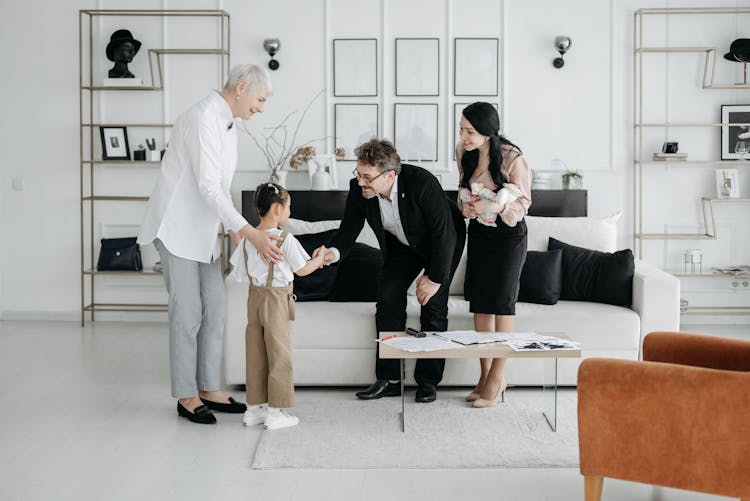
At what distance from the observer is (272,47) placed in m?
6.45

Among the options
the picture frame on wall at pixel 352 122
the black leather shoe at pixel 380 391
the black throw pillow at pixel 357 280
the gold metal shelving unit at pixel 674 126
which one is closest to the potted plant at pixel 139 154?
the picture frame on wall at pixel 352 122

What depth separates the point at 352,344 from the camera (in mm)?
4414

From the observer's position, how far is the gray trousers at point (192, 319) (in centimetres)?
384

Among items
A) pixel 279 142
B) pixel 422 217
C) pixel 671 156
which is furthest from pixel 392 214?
pixel 671 156

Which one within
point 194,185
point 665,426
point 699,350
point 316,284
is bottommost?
point 665,426

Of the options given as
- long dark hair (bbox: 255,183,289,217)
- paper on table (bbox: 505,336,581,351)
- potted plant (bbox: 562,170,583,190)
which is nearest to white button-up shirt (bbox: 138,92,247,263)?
long dark hair (bbox: 255,183,289,217)

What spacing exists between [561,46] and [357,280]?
9.22 feet

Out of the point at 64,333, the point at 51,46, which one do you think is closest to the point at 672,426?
the point at 64,333

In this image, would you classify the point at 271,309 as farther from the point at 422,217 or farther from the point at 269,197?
the point at 422,217

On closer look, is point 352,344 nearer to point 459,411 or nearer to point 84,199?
point 459,411

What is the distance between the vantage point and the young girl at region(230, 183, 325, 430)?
3.71m

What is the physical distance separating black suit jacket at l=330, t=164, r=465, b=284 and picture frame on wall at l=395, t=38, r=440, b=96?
2.55m

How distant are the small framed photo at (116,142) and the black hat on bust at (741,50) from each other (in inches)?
177

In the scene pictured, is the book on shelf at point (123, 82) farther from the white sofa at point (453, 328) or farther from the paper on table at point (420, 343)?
the paper on table at point (420, 343)
